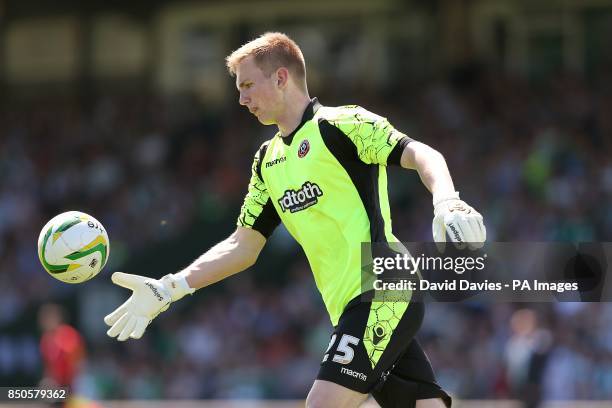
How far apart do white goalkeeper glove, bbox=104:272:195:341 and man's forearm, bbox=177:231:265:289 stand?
225 millimetres

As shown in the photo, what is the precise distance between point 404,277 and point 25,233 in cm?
1559

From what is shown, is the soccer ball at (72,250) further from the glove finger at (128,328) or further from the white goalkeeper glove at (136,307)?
the glove finger at (128,328)

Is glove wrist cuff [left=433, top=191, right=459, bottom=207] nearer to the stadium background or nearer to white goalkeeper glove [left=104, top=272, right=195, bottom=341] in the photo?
white goalkeeper glove [left=104, top=272, right=195, bottom=341]

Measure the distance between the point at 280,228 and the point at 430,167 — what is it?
473 inches

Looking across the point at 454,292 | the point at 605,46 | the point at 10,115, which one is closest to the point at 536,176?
the point at 605,46

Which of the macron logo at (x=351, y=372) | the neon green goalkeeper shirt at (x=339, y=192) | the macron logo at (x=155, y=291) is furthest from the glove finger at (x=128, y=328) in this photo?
the macron logo at (x=351, y=372)

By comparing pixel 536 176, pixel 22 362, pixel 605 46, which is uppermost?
pixel 605 46

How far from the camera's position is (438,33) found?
20469mm

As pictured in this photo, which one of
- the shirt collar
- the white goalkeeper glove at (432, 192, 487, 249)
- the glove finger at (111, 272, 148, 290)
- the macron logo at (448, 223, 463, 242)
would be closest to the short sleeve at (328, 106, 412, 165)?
the shirt collar

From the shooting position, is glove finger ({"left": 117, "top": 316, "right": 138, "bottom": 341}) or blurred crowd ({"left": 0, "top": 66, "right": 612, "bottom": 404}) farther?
blurred crowd ({"left": 0, "top": 66, "right": 612, "bottom": 404})

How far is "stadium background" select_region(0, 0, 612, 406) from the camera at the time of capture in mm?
14711

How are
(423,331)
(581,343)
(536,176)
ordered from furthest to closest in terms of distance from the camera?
(536,176), (423,331), (581,343)

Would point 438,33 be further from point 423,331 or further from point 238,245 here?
point 238,245

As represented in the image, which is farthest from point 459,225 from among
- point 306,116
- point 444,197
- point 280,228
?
point 280,228
